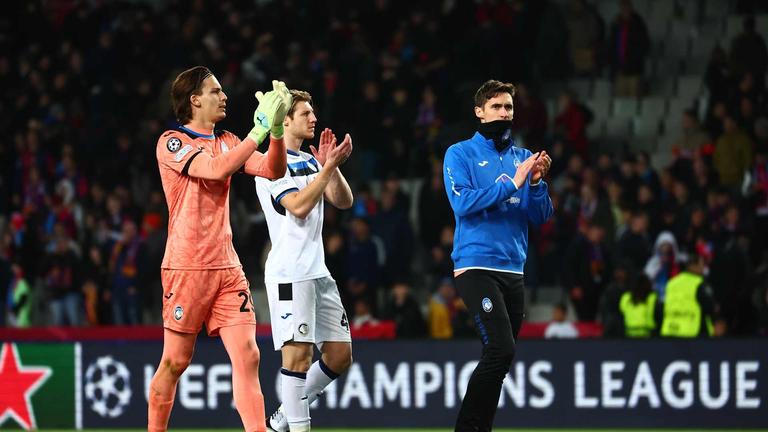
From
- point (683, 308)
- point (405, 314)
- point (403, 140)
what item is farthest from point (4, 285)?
point (683, 308)

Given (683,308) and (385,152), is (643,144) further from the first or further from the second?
(683,308)

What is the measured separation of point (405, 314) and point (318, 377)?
6.37 metres

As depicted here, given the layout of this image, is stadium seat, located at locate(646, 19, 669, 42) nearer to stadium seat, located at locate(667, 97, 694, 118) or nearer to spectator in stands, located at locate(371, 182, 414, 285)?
stadium seat, located at locate(667, 97, 694, 118)

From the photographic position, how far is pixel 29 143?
2064 centimetres

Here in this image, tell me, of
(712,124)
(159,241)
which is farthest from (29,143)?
(712,124)

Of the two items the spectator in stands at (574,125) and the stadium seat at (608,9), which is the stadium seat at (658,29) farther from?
the spectator in stands at (574,125)

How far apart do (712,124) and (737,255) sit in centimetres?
287

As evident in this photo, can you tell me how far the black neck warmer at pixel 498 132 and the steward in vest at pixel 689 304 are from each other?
6210mm

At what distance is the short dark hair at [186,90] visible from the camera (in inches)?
338

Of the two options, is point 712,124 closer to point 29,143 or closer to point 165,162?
point 29,143

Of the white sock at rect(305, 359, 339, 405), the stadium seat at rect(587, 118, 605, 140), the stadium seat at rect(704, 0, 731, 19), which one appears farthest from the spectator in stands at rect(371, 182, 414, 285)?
the white sock at rect(305, 359, 339, 405)

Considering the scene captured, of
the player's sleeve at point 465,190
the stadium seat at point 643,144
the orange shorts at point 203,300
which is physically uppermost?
the stadium seat at point 643,144

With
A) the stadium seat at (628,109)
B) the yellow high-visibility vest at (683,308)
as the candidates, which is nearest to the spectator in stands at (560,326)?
the yellow high-visibility vest at (683,308)

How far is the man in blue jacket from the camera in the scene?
8609 mm
